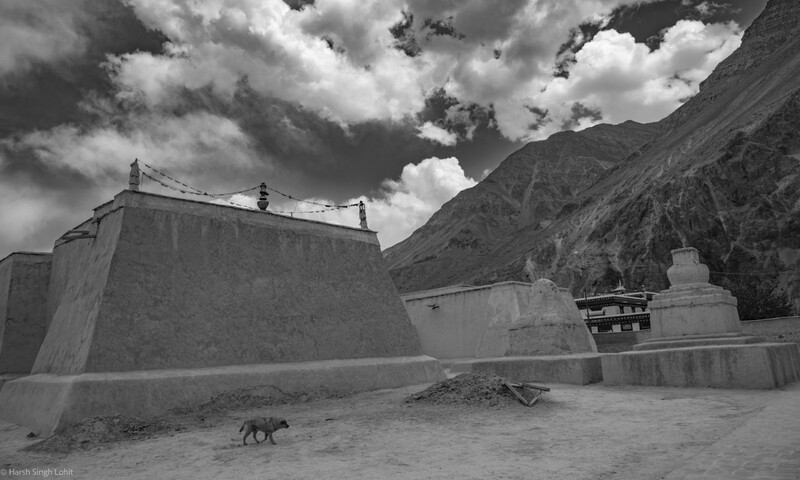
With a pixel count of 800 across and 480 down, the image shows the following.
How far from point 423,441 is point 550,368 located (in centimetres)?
783

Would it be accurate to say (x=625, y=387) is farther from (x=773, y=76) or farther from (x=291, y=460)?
(x=773, y=76)

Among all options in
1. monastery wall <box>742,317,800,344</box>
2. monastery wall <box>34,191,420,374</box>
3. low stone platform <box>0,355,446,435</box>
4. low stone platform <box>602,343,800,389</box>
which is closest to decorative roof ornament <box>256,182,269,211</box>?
monastery wall <box>34,191,420,374</box>

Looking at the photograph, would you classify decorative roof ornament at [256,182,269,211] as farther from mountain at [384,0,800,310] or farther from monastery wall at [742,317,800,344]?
mountain at [384,0,800,310]

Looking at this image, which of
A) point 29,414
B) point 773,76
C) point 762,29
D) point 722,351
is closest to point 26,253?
point 29,414

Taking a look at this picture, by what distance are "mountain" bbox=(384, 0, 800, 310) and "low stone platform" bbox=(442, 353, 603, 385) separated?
46.2 meters

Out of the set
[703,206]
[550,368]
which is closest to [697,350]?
[550,368]

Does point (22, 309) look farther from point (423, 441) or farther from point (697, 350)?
point (697, 350)

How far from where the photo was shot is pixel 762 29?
363 ft

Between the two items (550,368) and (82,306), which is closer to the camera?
(82,306)

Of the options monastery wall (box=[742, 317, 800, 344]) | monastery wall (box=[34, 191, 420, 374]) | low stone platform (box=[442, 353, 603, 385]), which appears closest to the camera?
monastery wall (box=[34, 191, 420, 374])

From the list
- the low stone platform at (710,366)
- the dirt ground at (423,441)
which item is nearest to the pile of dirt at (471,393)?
the dirt ground at (423,441)

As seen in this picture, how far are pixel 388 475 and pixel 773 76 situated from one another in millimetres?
97167

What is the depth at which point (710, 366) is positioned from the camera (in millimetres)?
10602

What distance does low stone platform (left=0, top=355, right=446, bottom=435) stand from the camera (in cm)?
906
